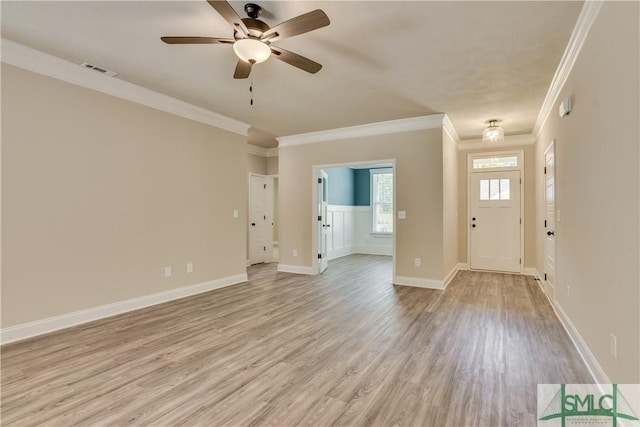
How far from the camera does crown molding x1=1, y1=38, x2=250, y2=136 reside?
2918 millimetres

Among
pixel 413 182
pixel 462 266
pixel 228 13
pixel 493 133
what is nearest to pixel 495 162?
pixel 493 133

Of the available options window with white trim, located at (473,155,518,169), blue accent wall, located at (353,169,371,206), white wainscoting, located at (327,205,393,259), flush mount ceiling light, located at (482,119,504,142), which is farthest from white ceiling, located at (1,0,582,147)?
blue accent wall, located at (353,169,371,206)

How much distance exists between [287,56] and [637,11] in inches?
83.8

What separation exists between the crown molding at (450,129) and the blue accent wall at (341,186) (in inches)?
115

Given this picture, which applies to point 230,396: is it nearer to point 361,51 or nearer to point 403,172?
point 361,51

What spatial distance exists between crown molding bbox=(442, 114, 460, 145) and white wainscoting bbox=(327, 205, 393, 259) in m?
3.32

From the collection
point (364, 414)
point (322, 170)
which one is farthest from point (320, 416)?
point (322, 170)

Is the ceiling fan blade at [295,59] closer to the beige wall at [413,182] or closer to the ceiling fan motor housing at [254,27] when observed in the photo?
the ceiling fan motor housing at [254,27]

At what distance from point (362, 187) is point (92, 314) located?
724 centimetres

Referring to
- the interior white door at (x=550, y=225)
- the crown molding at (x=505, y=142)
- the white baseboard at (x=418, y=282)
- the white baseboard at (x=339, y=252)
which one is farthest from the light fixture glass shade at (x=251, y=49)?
the white baseboard at (x=339, y=252)

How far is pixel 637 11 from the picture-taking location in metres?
1.54

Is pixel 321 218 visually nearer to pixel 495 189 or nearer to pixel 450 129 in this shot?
pixel 450 129

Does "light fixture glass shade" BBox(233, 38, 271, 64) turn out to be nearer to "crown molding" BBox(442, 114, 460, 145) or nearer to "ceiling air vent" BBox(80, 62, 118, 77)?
"ceiling air vent" BBox(80, 62, 118, 77)

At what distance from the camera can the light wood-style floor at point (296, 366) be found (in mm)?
1874
